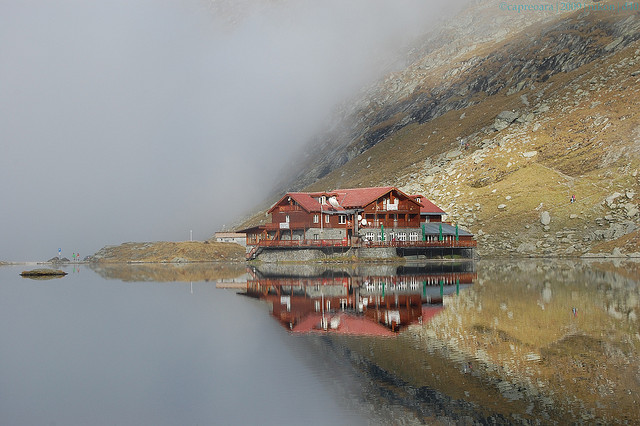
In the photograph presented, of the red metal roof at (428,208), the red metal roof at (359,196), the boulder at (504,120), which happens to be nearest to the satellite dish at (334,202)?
the red metal roof at (359,196)

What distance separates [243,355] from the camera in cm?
3472

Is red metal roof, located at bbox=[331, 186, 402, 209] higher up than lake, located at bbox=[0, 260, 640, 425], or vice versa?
red metal roof, located at bbox=[331, 186, 402, 209]

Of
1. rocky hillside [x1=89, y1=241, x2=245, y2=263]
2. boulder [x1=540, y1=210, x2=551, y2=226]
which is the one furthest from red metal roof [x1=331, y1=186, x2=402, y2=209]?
rocky hillside [x1=89, y1=241, x2=245, y2=263]

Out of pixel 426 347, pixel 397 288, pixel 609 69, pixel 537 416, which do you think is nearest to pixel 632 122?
pixel 609 69

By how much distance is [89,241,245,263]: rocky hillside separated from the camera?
149125 millimetres

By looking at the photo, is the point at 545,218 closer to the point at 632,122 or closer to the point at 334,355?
the point at 632,122

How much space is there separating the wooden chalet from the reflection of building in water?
Result: 2799 centimetres

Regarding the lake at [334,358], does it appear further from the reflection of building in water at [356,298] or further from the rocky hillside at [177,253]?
the rocky hillside at [177,253]

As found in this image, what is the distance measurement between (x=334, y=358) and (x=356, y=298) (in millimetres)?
25398

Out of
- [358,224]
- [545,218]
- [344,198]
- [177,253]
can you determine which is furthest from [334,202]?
[177,253]

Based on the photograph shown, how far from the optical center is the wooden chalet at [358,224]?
118500 mm

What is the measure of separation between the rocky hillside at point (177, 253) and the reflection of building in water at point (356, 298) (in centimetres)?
6192

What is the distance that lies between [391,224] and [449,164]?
49.5m

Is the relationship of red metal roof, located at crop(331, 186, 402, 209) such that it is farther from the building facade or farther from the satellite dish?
the satellite dish
